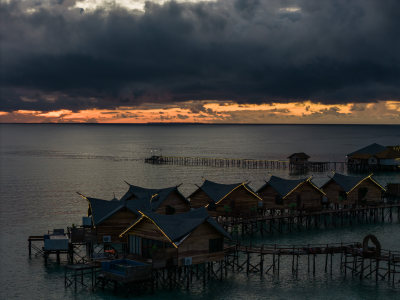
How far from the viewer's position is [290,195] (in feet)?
228

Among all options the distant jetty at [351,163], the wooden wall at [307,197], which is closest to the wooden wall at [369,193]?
the wooden wall at [307,197]

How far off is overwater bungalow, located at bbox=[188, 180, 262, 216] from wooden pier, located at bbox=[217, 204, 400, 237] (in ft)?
3.94

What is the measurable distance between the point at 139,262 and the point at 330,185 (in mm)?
40174

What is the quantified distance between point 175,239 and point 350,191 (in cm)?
3913

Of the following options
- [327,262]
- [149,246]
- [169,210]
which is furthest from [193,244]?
[169,210]

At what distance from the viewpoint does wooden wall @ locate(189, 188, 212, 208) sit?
66312 mm

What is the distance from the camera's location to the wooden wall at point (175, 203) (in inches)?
2388

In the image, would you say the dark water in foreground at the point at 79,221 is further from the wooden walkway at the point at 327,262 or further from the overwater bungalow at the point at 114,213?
the overwater bungalow at the point at 114,213

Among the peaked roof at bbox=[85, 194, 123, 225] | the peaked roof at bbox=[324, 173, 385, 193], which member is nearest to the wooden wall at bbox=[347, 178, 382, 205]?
the peaked roof at bbox=[324, 173, 385, 193]

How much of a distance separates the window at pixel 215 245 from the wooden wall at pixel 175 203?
15.0 metres

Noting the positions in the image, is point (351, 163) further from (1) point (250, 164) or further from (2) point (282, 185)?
(2) point (282, 185)

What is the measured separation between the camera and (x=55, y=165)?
165 metres

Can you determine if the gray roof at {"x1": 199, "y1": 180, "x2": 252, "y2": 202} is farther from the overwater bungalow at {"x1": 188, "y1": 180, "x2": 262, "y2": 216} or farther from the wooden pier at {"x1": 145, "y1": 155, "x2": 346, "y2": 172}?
the wooden pier at {"x1": 145, "y1": 155, "x2": 346, "y2": 172}

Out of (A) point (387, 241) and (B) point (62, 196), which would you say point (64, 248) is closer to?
(A) point (387, 241)
